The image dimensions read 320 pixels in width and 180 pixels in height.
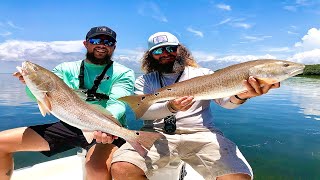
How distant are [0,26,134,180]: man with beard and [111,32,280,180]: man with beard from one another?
22 cm

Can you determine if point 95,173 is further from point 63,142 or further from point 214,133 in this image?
point 214,133

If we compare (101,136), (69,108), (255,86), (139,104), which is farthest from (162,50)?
(69,108)

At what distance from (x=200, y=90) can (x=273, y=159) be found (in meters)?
6.97

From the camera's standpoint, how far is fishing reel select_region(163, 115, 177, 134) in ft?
14.9

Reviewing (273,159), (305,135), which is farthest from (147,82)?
(305,135)

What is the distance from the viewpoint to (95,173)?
13.5 feet

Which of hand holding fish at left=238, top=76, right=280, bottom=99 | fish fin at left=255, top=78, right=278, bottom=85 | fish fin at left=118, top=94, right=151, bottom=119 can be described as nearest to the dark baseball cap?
fish fin at left=118, top=94, right=151, bottom=119

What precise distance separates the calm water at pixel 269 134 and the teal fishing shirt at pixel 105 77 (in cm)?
481

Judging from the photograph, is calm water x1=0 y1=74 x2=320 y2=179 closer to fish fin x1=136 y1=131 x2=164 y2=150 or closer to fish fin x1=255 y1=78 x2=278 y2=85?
fish fin x1=255 y1=78 x2=278 y2=85

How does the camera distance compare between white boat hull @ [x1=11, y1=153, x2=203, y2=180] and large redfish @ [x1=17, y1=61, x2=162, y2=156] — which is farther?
white boat hull @ [x1=11, y1=153, x2=203, y2=180]

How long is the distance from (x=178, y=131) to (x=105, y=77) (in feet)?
4.21

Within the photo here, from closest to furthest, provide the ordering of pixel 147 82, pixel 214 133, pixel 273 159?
pixel 214 133 < pixel 147 82 < pixel 273 159

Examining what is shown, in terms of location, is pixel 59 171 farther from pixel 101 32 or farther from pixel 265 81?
pixel 265 81

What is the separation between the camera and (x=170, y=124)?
454 centimetres
